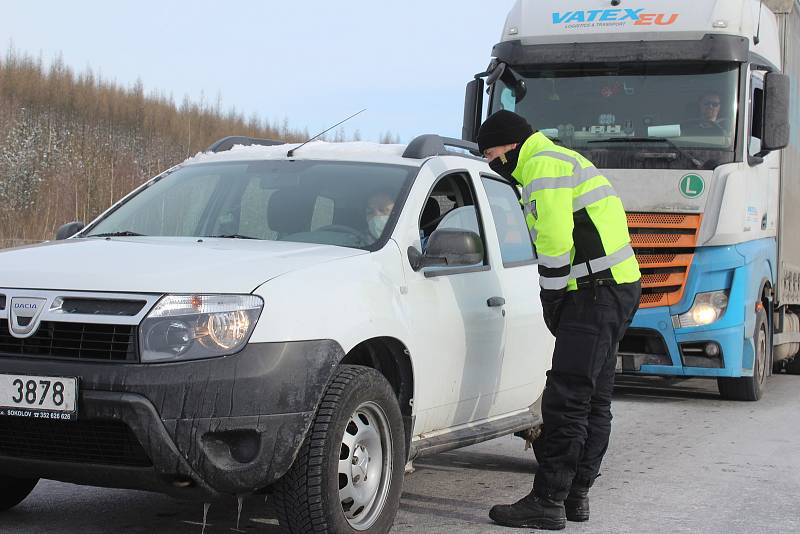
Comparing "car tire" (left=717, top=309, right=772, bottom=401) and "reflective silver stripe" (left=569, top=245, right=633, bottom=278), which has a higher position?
"reflective silver stripe" (left=569, top=245, right=633, bottom=278)

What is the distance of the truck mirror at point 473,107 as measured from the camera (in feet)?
38.9

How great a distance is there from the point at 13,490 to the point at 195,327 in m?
1.84

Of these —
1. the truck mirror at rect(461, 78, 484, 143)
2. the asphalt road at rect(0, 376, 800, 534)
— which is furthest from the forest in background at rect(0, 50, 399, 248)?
the asphalt road at rect(0, 376, 800, 534)

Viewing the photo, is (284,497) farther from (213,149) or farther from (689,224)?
(689,224)

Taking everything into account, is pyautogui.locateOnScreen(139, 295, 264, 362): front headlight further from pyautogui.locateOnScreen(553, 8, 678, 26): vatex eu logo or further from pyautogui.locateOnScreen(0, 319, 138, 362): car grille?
pyautogui.locateOnScreen(553, 8, 678, 26): vatex eu logo

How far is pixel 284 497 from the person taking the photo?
4.43 m

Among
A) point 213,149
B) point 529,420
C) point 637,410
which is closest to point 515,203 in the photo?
point 529,420

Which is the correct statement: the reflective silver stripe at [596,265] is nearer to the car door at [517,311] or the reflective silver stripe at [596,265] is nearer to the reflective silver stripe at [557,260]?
the reflective silver stripe at [557,260]

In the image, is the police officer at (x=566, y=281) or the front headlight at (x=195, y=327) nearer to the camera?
the front headlight at (x=195, y=327)

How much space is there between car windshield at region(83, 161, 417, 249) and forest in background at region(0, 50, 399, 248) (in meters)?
25.0

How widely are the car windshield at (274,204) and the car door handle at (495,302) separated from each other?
0.74m

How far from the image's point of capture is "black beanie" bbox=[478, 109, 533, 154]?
18.2 ft

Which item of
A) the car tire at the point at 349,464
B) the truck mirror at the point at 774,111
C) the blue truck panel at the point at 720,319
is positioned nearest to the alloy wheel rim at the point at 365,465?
the car tire at the point at 349,464

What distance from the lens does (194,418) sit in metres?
4.15
